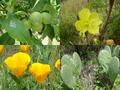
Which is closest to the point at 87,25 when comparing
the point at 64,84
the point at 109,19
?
the point at 109,19

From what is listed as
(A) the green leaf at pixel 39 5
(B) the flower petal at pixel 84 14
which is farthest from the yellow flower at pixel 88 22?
(A) the green leaf at pixel 39 5

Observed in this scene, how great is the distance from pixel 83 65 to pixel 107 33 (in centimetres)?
12

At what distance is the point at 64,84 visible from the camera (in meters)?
0.62

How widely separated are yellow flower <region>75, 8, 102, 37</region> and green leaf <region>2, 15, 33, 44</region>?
0.16 m

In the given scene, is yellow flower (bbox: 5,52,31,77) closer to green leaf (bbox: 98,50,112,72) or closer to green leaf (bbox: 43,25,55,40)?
green leaf (bbox: 43,25,55,40)

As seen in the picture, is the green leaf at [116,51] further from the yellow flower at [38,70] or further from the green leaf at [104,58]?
the yellow flower at [38,70]

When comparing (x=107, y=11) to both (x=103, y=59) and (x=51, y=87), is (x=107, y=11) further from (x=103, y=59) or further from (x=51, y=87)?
(x=51, y=87)

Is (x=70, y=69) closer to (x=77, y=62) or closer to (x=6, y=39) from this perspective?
(x=77, y=62)

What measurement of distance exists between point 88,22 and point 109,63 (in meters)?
0.12

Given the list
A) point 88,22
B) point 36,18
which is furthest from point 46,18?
point 88,22

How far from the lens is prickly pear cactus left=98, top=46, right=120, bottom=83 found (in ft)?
2.02

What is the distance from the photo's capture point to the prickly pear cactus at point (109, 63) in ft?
2.02

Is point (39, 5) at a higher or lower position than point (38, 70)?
higher

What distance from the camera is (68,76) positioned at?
1.94 ft
